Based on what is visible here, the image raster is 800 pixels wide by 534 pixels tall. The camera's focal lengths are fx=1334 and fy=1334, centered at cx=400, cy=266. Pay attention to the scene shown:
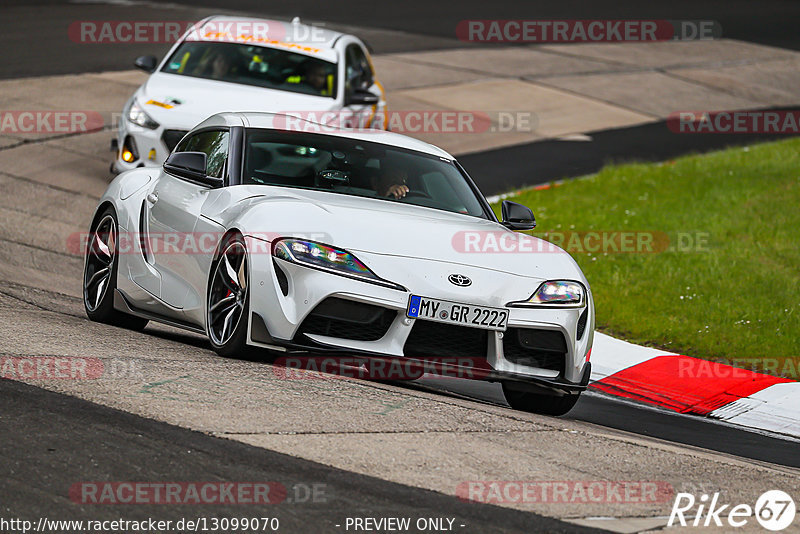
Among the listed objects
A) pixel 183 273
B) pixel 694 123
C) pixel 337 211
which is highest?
pixel 337 211

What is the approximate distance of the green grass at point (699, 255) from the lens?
35.1 ft

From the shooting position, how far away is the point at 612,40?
3062cm

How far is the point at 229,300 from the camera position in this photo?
7.39 metres

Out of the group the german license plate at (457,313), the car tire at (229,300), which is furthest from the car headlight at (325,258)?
the car tire at (229,300)

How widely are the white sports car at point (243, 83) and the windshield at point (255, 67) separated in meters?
0.01

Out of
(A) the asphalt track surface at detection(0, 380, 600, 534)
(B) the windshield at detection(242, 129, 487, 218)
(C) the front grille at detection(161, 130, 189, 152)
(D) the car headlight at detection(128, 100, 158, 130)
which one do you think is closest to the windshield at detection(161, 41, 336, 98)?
(D) the car headlight at detection(128, 100, 158, 130)

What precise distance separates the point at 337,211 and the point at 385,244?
1.52 ft

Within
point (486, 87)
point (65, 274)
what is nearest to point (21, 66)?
point (486, 87)

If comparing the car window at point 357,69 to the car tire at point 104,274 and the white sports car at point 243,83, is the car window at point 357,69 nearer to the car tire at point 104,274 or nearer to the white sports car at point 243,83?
the white sports car at point 243,83

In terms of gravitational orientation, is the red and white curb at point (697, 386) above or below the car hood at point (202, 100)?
below

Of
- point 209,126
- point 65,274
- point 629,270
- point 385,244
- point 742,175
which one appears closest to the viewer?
point 385,244

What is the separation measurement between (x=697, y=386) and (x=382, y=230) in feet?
10.8

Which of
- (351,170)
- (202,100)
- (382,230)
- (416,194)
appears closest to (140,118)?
(202,100)

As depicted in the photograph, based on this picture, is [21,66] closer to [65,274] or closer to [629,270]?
[65,274]
